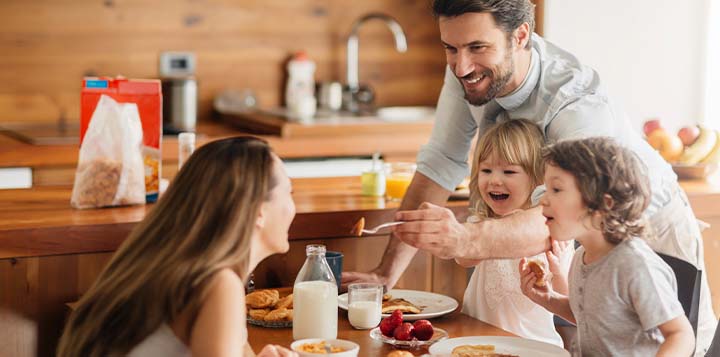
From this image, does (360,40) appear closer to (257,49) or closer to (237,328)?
(257,49)

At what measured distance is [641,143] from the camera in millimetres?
2484

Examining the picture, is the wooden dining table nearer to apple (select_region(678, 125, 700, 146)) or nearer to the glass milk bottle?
the glass milk bottle

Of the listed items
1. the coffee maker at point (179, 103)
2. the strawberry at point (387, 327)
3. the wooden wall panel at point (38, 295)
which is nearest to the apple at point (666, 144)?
the strawberry at point (387, 327)

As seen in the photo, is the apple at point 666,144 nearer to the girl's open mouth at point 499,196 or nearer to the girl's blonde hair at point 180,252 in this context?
the girl's open mouth at point 499,196

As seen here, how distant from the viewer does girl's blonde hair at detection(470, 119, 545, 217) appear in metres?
2.50

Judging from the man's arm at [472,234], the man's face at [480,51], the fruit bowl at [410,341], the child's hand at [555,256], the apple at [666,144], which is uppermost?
the man's face at [480,51]

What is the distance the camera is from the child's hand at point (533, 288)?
7.22 ft

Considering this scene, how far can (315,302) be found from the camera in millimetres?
2068

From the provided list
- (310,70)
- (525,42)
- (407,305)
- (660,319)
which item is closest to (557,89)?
(525,42)

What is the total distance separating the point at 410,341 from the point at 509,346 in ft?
0.64

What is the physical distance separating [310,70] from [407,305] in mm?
2750

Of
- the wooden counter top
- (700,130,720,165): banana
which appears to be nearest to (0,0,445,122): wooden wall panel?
the wooden counter top

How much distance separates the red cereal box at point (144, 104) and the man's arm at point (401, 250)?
0.62 m

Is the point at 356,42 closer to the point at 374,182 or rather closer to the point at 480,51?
the point at 374,182
